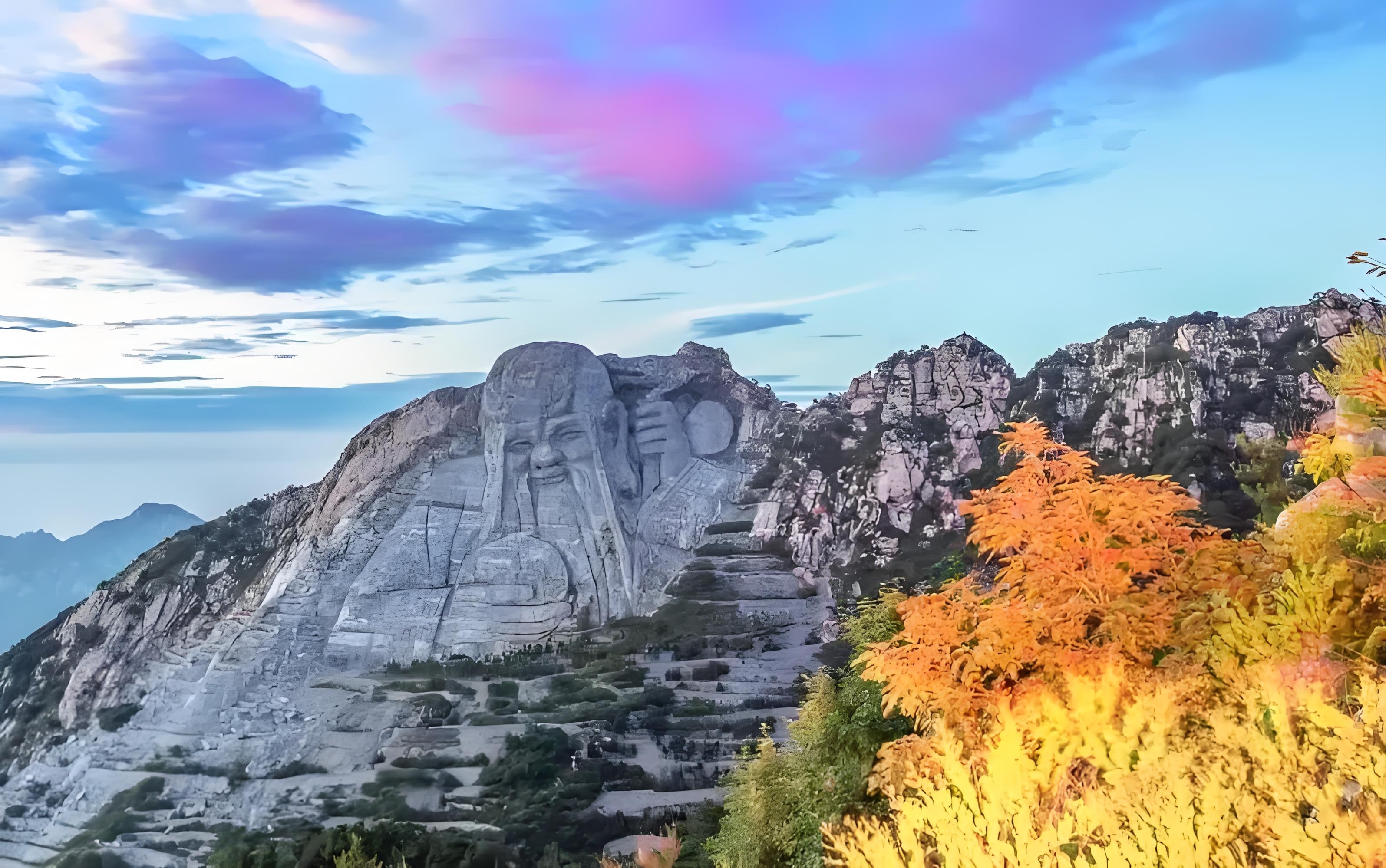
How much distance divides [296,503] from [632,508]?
9.24 m

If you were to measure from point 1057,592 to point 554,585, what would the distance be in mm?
17186

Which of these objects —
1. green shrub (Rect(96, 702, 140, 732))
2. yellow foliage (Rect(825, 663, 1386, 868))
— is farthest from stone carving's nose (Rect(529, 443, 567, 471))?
yellow foliage (Rect(825, 663, 1386, 868))

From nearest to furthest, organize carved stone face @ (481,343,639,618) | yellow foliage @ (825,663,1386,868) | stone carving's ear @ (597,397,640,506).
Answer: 1. yellow foliage @ (825,663,1386,868)
2. carved stone face @ (481,343,639,618)
3. stone carving's ear @ (597,397,640,506)

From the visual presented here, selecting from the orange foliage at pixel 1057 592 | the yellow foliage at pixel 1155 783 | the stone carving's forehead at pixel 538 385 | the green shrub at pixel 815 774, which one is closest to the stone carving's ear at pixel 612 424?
the stone carving's forehead at pixel 538 385

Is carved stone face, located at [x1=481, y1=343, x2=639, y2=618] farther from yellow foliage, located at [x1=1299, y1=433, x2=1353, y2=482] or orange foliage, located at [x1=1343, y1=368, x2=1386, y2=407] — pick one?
orange foliage, located at [x1=1343, y1=368, x2=1386, y2=407]

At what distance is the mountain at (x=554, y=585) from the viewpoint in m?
19.5

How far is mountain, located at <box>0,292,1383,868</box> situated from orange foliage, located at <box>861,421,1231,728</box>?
11.4 metres

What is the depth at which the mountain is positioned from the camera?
1947 cm

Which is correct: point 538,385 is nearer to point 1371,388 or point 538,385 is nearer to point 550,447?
point 550,447

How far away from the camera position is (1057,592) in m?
7.33

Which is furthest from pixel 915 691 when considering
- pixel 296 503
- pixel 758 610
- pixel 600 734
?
pixel 296 503

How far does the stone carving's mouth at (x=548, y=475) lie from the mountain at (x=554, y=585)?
5 cm

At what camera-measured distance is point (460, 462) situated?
24.4 m

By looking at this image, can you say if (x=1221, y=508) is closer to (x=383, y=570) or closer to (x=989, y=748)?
(x=989, y=748)
